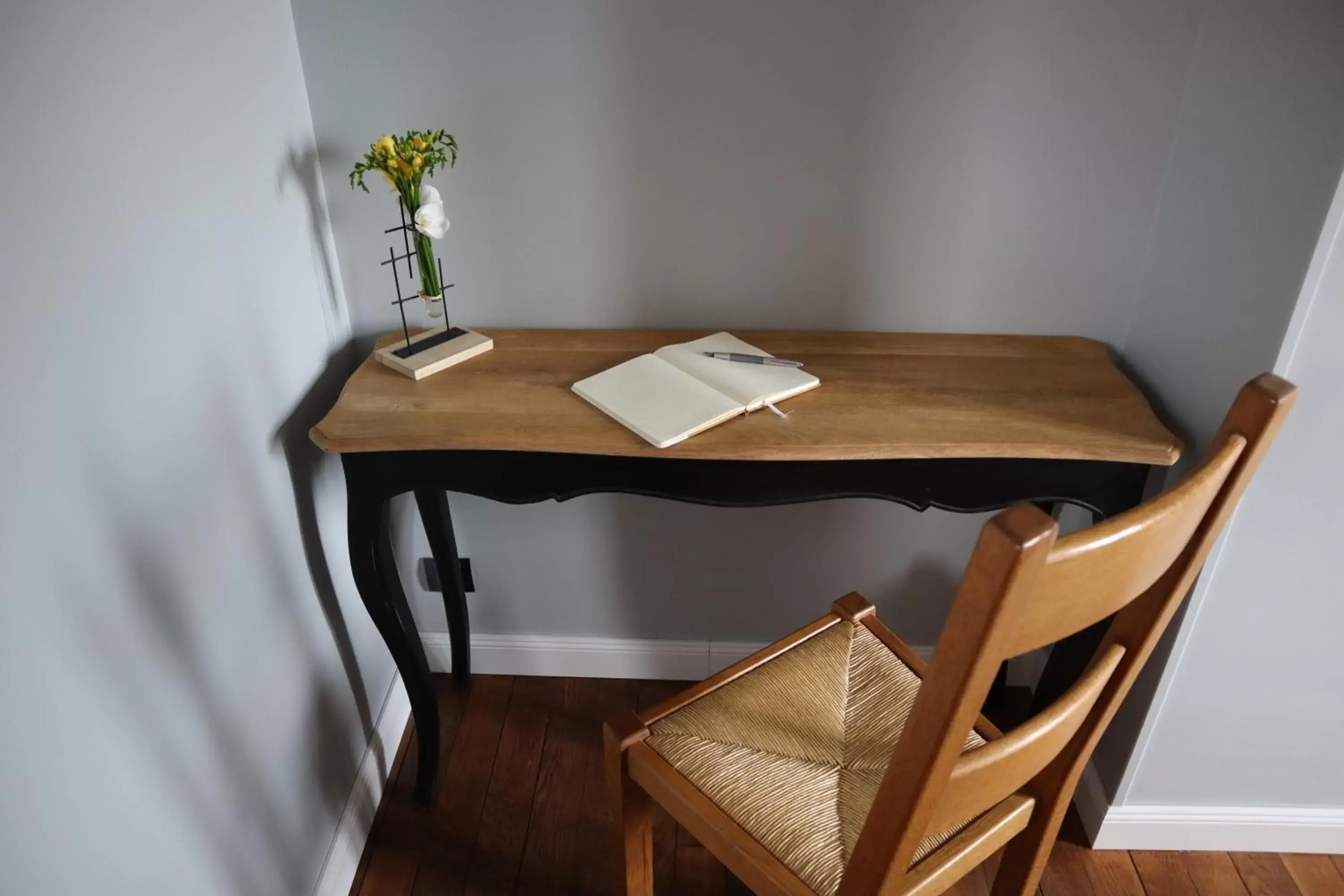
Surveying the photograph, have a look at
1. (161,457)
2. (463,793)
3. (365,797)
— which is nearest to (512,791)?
(463,793)

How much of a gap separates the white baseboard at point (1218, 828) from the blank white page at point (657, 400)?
3.32 ft

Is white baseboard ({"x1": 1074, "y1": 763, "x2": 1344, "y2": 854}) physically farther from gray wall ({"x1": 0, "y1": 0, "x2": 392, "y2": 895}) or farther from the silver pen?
gray wall ({"x1": 0, "y1": 0, "x2": 392, "y2": 895})

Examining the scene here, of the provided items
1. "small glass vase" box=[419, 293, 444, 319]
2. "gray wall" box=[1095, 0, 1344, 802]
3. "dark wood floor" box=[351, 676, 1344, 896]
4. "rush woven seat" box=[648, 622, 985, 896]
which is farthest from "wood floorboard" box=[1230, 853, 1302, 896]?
"small glass vase" box=[419, 293, 444, 319]

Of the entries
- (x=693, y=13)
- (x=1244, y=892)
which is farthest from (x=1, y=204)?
(x=1244, y=892)

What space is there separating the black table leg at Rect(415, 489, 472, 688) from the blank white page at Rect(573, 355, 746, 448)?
1.42ft

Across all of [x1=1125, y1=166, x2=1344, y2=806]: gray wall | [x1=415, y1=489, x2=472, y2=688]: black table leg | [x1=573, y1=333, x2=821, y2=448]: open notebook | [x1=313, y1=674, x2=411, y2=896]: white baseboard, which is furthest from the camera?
[x1=415, y1=489, x2=472, y2=688]: black table leg

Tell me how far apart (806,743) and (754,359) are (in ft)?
1.90

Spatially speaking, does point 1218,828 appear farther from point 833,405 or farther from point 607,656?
point 607,656

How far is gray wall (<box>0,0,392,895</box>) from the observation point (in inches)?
33.7

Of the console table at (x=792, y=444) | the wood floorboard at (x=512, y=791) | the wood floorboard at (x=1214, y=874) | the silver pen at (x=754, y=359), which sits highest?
the silver pen at (x=754, y=359)

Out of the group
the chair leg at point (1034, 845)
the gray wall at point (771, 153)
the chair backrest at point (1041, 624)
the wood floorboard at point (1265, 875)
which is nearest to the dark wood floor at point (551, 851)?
the wood floorboard at point (1265, 875)

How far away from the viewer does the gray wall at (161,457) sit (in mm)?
855

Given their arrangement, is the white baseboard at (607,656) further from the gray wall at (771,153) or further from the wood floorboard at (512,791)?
the gray wall at (771,153)

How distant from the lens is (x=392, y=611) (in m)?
1.48
